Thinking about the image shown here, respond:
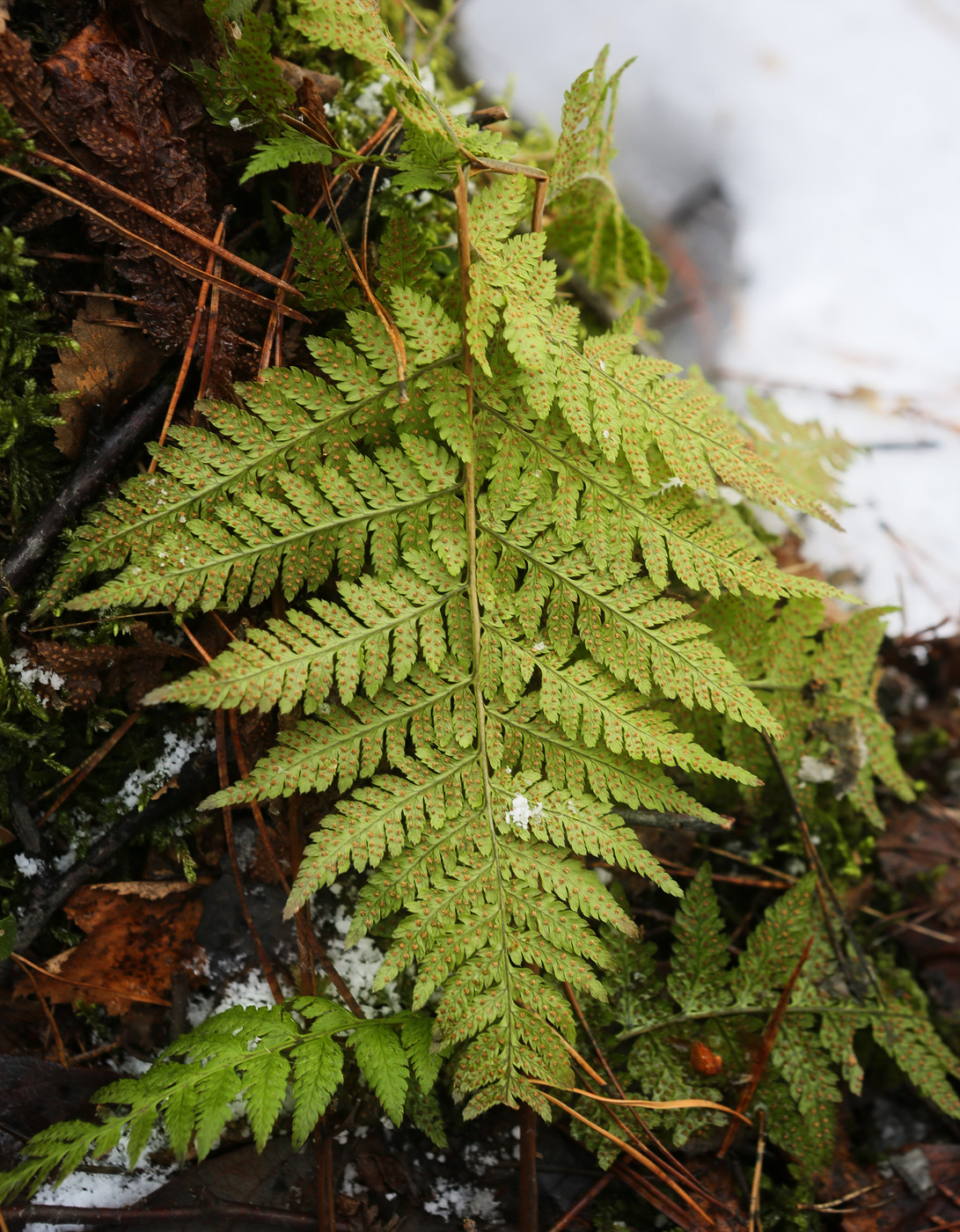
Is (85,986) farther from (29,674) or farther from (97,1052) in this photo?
(29,674)

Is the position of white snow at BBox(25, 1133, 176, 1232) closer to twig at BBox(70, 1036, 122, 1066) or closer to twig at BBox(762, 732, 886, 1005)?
twig at BBox(70, 1036, 122, 1066)

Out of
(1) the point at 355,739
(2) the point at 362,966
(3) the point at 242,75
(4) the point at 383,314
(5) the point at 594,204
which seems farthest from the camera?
(5) the point at 594,204

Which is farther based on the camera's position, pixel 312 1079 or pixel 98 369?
pixel 98 369

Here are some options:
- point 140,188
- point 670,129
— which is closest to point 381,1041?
point 140,188

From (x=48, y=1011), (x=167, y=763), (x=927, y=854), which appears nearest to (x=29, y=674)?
(x=167, y=763)

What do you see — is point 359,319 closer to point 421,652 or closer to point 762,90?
point 421,652

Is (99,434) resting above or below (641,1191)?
above
